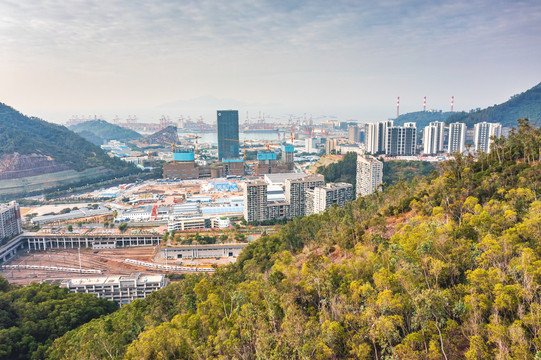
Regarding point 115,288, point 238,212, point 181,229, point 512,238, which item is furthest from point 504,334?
point 238,212

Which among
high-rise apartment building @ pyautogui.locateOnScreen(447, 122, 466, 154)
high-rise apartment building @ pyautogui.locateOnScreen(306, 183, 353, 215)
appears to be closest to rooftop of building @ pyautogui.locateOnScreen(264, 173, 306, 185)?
high-rise apartment building @ pyautogui.locateOnScreen(306, 183, 353, 215)

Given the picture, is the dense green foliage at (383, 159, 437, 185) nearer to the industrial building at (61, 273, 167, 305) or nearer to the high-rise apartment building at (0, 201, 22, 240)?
the industrial building at (61, 273, 167, 305)

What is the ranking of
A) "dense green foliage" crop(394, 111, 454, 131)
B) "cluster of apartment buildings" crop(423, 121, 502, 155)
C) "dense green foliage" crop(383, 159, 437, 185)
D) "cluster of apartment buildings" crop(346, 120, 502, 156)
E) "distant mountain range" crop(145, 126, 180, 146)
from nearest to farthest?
"dense green foliage" crop(383, 159, 437, 185) → "cluster of apartment buildings" crop(346, 120, 502, 156) → "cluster of apartment buildings" crop(423, 121, 502, 155) → "distant mountain range" crop(145, 126, 180, 146) → "dense green foliage" crop(394, 111, 454, 131)

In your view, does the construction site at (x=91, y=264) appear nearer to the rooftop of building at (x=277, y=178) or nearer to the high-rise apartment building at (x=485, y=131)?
the rooftop of building at (x=277, y=178)

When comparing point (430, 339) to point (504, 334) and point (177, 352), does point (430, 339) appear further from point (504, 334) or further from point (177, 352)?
point (177, 352)

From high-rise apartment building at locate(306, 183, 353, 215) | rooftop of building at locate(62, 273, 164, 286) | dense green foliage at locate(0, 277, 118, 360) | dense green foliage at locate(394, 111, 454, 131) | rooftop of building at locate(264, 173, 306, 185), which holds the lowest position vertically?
rooftop of building at locate(62, 273, 164, 286)

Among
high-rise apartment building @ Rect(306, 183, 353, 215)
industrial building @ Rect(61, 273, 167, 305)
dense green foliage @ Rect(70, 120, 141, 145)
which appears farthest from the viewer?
dense green foliage @ Rect(70, 120, 141, 145)

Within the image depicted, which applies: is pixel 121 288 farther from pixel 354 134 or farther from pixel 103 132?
pixel 103 132

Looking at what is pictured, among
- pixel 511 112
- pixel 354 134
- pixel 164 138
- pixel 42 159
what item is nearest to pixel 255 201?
pixel 42 159

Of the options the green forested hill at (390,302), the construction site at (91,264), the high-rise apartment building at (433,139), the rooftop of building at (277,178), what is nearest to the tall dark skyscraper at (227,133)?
the rooftop of building at (277,178)
